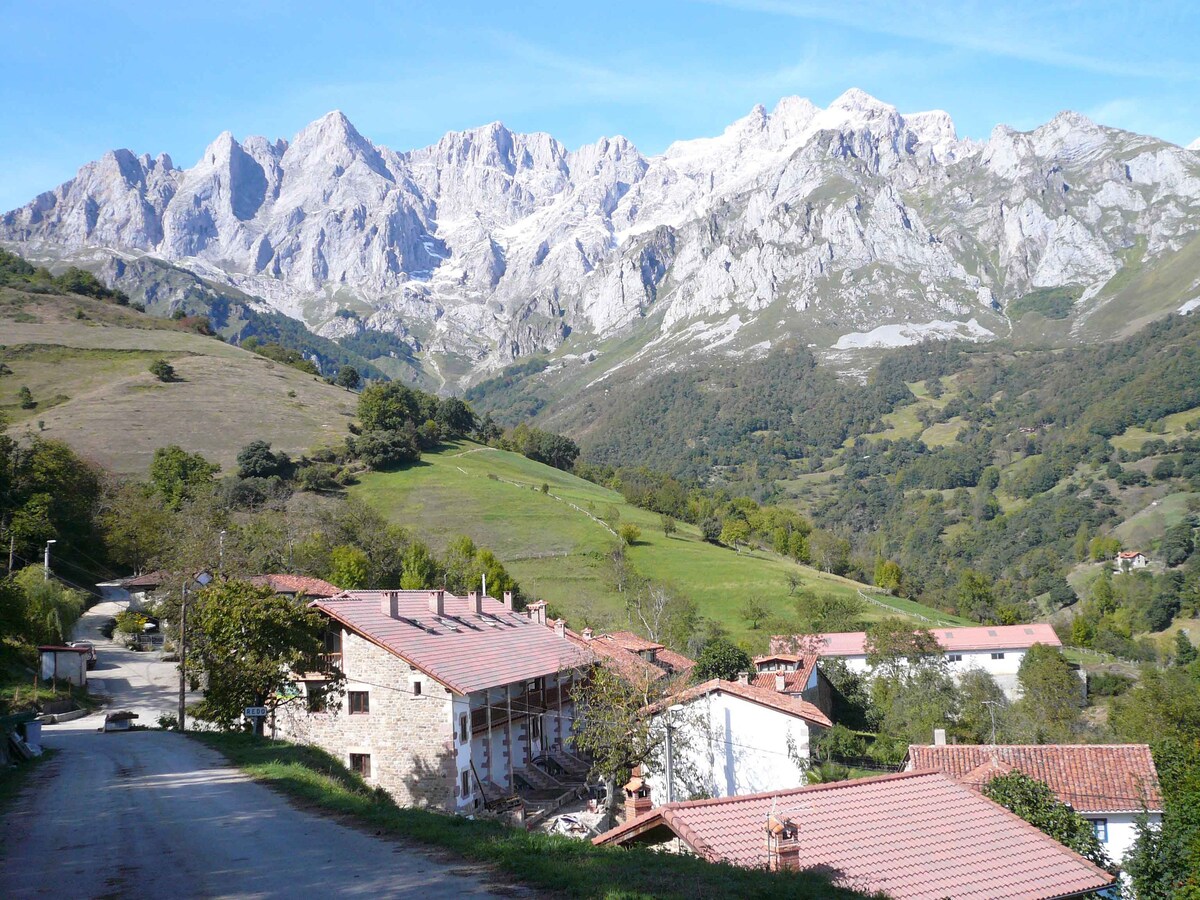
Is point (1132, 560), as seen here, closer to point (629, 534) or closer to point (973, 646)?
point (973, 646)

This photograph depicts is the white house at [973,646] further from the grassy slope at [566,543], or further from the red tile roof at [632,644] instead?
the red tile roof at [632,644]

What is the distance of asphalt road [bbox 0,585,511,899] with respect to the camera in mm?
10703

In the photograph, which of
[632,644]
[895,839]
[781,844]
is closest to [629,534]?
[632,644]

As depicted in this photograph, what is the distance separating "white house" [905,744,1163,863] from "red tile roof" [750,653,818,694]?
635 inches

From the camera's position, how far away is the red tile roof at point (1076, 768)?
86.5 feet

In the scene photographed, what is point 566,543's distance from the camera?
3457 inches

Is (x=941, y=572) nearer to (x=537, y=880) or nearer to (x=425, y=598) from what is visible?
(x=425, y=598)

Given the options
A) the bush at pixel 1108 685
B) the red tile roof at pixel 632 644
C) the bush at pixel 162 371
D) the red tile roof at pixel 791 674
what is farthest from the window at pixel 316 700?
the bush at pixel 162 371

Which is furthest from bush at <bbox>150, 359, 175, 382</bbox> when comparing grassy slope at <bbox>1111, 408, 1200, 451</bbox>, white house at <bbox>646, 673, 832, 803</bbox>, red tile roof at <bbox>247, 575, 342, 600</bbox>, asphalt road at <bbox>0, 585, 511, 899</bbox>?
grassy slope at <bbox>1111, 408, 1200, 451</bbox>

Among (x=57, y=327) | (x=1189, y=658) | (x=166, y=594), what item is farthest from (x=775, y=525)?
(x=57, y=327)

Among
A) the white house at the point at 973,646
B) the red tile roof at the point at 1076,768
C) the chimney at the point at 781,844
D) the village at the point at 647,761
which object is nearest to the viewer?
the chimney at the point at 781,844

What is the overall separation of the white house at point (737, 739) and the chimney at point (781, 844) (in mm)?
20765

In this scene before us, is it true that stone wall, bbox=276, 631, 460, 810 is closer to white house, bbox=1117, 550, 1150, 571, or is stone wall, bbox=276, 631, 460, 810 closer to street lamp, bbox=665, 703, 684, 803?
street lamp, bbox=665, 703, 684, 803

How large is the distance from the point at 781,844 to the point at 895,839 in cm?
385
